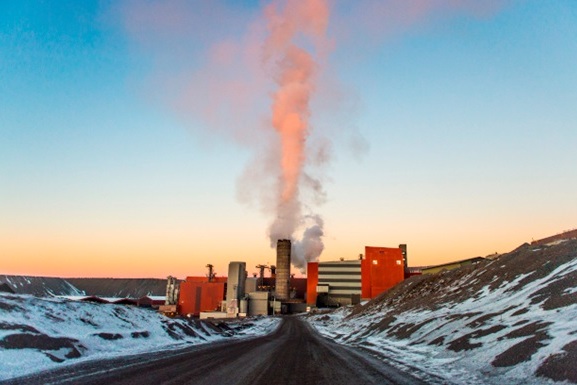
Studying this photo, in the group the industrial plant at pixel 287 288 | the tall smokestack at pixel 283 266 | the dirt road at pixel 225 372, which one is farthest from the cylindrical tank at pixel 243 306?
the dirt road at pixel 225 372

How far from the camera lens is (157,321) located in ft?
105

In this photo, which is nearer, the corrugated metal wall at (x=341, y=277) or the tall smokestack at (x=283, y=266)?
the tall smokestack at (x=283, y=266)

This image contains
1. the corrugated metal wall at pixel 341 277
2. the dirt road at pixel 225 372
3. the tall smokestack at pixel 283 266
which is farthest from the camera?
the corrugated metal wall at pixel 341 277

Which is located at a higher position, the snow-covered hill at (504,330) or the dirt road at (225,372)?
the snow-covered hill at (504,330)

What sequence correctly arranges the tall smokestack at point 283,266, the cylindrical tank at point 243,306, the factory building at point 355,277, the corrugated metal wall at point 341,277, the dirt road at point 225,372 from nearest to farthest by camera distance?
the dirt road at point 225,372, the cylindrical tank at point 243,306, the factory building at point 355,277, the tall smokestack at point 283,266, the corrugated metal wall at point 341,277

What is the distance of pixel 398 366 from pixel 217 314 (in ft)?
351

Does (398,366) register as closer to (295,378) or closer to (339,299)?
(295,378)

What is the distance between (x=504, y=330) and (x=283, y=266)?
108 meters

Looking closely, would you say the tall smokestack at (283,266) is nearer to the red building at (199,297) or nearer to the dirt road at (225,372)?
the red building at (199,297)

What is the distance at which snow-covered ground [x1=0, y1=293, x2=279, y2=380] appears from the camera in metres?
16.4

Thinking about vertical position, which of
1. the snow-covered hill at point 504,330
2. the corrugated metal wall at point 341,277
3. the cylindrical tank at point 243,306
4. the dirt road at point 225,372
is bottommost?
the cylindrical tank at point 243,306

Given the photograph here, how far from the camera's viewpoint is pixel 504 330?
19.9 m

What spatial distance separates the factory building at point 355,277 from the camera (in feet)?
398

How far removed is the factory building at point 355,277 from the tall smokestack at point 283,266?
453 inches
